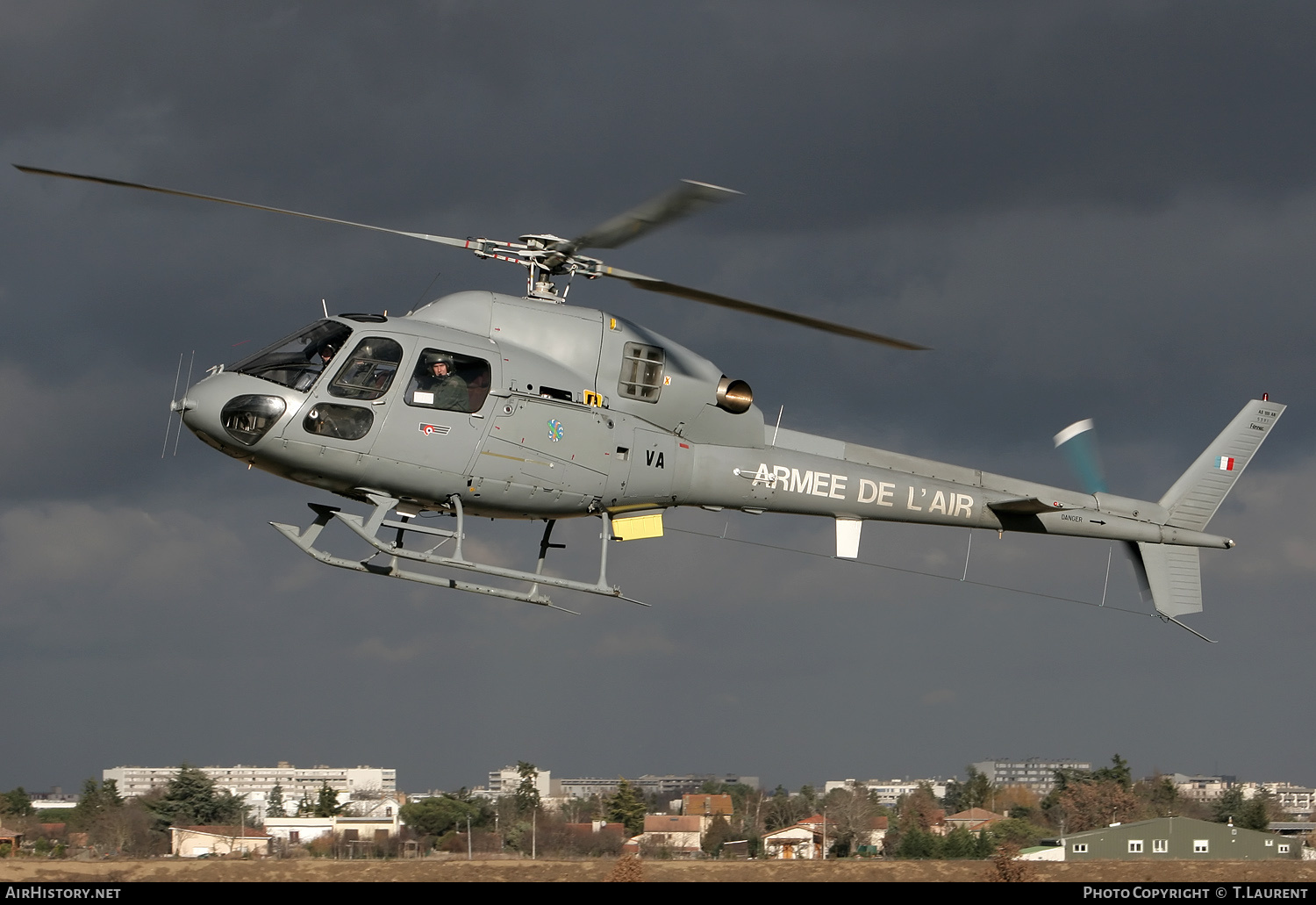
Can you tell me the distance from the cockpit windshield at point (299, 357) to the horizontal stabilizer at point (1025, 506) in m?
11.3

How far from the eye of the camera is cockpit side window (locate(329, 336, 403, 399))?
17375 mm

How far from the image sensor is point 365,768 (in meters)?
132

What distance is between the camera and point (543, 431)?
18703 millimetres

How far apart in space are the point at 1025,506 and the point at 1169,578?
3.49 metres

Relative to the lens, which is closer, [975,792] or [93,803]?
[93,803]

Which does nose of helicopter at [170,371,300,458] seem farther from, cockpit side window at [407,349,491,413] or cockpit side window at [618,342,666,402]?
cockpit side window at [618,342,666,402]

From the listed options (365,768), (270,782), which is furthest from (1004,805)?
(270,782)

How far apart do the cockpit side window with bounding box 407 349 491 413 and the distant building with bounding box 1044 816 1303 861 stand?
25516 mm

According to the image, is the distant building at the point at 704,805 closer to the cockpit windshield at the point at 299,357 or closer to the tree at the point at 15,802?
the tree at the point at 15,802

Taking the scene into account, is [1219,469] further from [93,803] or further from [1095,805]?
[93,803]

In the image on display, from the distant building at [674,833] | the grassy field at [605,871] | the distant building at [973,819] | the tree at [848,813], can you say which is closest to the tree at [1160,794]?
the distant building at [973,819]

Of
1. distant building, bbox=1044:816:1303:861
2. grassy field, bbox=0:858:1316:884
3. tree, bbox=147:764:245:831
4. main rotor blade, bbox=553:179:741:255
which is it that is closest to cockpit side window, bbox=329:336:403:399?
main rotor blade, bbox=553:179:741:255

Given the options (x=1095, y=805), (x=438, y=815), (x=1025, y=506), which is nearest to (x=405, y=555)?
(x=1025, y=506)
